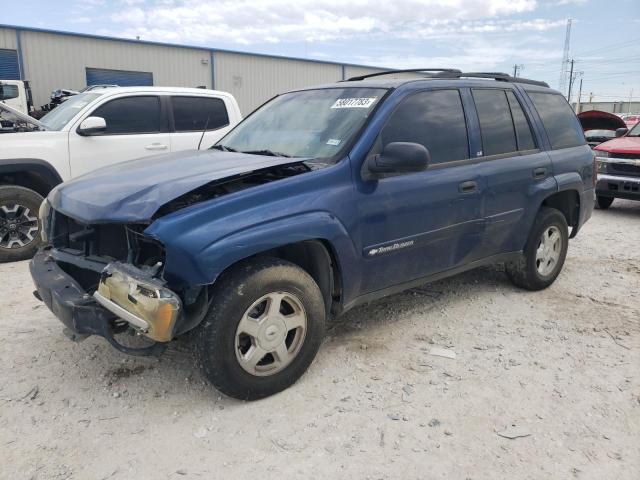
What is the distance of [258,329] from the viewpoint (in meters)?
2.85

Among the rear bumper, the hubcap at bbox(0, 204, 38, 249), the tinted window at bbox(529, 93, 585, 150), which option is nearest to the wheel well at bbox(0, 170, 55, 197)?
the hubcap at bbox(0, 204, 38, 249)

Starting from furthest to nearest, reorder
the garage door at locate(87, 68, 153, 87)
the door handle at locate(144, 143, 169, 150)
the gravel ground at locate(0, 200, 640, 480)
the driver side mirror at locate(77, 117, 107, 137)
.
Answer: the garage door at locate(87, 68, 153, 87) → the door handle at locate(144, 143, 169, 150) → the driver side mirror at locate(77, 117, 107, 137) → the gravel ground at locate(0, 200, 640, 480)

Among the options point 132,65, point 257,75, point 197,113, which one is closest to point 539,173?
point 197,113

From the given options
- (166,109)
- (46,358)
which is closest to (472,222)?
(46,358)

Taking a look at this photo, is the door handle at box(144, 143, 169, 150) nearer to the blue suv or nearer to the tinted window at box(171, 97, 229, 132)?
the tinted window at box(171, 97, 229, 132)

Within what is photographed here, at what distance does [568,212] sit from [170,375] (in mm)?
3915

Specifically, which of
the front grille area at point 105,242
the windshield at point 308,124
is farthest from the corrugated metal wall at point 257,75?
the front grille area at point 105,242

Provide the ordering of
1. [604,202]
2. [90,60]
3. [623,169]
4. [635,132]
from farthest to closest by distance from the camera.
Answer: [90,60]
[635,132]
[604,202]
[623,169]

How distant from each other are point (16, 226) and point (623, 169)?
8817mm

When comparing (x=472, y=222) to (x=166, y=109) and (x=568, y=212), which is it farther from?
(x=166, y=109)

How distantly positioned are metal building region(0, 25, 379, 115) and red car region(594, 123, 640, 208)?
54.4 ft

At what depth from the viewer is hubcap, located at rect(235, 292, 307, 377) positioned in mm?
2842

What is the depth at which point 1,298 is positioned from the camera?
14.8 feet

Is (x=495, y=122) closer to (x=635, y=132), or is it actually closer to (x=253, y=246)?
(x=253, y=246)
